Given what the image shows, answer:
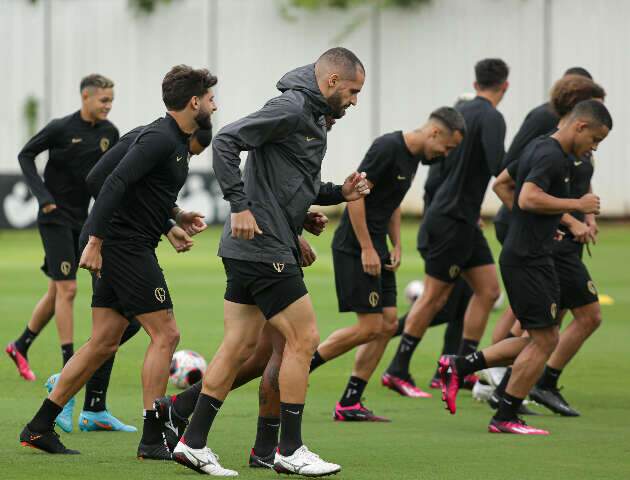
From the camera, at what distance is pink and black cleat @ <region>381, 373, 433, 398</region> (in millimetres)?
10364

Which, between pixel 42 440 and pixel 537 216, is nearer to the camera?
pixel 42 440

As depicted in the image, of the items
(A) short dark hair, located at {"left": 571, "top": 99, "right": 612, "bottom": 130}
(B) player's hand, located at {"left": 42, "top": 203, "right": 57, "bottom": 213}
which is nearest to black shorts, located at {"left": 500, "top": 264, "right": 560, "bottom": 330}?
(A) short dark hair, located at {"left": 571, "top": 99, "right": 612, "bottom": 130}

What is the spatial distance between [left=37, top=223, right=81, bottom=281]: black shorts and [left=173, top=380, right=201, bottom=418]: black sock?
3769mm

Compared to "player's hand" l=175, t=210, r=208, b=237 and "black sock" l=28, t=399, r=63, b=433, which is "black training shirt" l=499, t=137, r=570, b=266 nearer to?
"player's hand" l=175, t=210, r=208, b=237

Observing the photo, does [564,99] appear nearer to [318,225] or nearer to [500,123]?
[500,123]

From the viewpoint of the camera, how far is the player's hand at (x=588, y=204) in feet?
27.7

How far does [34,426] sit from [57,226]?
3780mm

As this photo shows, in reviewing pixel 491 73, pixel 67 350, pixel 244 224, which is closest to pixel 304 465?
pixel 244 224

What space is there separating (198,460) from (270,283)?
0.97 metres

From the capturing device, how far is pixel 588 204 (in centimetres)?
851

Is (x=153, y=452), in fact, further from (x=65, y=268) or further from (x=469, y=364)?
(x=65, y=268)

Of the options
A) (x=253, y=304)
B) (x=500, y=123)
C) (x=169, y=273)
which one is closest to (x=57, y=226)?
(x=500, y=123)

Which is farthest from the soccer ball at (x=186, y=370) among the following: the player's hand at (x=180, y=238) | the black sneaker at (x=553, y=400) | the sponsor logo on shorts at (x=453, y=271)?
the black sneaker at (x=553, y=400)

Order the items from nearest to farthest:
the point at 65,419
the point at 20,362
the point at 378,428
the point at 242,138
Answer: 1. the point at 242,138
2. the point at 65,419
3. the point at 378,428
4. the point at 20,362
